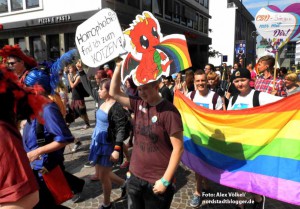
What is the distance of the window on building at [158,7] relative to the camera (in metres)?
21.9

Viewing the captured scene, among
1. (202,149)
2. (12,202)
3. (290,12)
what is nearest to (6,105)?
(12,202)

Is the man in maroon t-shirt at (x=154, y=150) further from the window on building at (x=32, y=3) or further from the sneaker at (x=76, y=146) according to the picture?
the window on building at (x=32, y=3)

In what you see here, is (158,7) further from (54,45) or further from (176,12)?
(54,45)

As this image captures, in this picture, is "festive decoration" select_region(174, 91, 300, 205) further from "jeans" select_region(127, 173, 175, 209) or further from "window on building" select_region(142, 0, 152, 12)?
"window on building" select_region(142, 0, 152, 12)

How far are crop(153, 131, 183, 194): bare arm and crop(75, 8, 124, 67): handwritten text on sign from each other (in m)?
0.95

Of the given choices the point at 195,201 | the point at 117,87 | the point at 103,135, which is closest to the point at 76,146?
the point at 103,135

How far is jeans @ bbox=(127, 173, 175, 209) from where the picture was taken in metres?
2.16

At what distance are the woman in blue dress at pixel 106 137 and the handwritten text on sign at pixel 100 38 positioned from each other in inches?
33.9

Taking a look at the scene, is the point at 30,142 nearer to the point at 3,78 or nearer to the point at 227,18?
the point at 3,78

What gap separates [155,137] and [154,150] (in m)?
0.12

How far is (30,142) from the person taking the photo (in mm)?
2248

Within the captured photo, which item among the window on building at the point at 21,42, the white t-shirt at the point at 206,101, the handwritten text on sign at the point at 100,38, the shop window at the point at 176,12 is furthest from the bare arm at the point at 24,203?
the shop window at the point at 176,12

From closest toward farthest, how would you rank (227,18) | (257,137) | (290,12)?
(257,137)
(290,12)
(227,18)

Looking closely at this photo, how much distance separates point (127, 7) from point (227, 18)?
3794 centimetres
